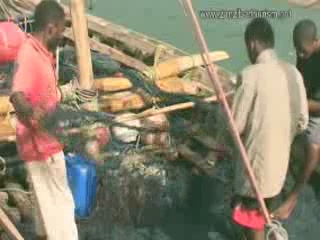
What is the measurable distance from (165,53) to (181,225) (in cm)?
262

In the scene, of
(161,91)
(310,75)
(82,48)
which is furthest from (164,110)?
(310,75)

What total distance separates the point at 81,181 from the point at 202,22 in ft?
34.6

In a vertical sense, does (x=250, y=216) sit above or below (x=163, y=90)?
below

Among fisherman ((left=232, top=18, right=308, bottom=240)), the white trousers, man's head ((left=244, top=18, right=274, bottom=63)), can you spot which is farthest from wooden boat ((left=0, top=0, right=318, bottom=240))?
the white trousers

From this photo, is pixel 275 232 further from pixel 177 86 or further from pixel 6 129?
pixel 177 86

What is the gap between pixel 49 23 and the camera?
177 inches

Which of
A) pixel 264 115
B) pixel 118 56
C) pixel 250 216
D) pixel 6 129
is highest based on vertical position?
pixel 118 56

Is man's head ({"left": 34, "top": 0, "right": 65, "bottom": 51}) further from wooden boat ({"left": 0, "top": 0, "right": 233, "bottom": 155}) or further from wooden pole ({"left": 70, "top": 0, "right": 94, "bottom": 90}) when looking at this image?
wooden pole ({"left": 70, "top": 0, "right": 94, "bottom": 90})

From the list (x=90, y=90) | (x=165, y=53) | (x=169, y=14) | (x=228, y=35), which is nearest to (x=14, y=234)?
(x=90, y=90)

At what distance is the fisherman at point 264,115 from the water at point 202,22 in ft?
25.8

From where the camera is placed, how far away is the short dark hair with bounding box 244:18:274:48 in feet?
14.4

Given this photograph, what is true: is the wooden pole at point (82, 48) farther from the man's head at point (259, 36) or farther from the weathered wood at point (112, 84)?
the man's head at point (259, 36)

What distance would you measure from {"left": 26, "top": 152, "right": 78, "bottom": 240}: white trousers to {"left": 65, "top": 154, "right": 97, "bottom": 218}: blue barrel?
75 cm

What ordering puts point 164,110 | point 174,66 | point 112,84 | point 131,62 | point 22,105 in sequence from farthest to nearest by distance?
point 131,62
point 174,66
point 112,84
point 164,110
point 22,105
